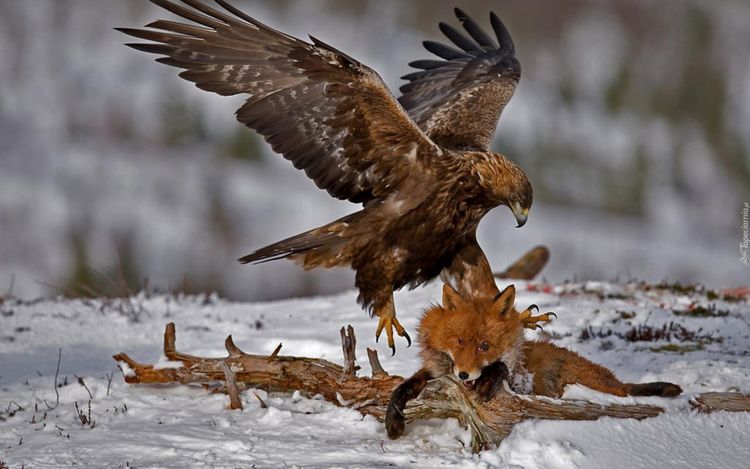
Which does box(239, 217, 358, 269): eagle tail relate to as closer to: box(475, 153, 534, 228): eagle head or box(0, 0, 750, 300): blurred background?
box(475, 153, 534, 228): eagle head

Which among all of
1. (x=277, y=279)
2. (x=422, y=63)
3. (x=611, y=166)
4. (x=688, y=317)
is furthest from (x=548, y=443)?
(x=611, y=166)

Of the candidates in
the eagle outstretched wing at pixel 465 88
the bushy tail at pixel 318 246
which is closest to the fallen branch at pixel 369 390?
the bushy tail at pixel 318 246

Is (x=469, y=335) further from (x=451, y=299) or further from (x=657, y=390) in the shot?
(x=657, y=390)

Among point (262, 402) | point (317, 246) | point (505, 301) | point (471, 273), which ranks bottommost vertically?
point (262, 402)

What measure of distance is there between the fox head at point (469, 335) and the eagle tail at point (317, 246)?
1353mm

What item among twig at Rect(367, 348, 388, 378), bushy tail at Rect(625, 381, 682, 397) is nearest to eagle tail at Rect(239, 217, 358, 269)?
twig at Rect(367, 348, 388, 378)

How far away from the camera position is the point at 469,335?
4738mm

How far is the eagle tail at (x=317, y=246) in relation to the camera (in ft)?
20.2

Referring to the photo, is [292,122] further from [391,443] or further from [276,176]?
[276,176]

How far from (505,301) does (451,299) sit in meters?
0.30

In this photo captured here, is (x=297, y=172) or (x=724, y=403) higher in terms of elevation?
(x=297, y=172)

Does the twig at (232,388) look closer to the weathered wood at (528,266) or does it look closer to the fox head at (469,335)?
the fox head at (469,335)

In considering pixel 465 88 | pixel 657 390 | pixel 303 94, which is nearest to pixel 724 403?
pixel 657 390

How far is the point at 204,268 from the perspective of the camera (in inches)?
1224
